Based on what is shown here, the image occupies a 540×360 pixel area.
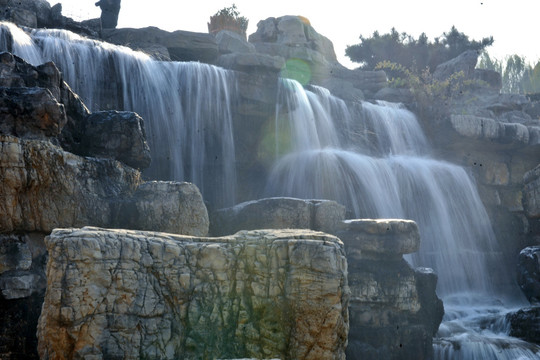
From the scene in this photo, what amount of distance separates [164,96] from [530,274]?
31.8ft

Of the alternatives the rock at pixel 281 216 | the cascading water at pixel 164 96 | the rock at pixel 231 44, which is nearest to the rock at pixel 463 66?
the rock at pixel 231 44

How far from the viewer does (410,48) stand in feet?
108

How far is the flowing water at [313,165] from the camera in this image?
12.5 m

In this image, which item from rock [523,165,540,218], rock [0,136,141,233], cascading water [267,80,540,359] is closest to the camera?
rock [0,136,141,233]

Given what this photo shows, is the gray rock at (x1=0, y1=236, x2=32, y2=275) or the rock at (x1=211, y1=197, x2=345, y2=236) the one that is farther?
the rock at (x1=211, y1=197, x2=345, y2=236)

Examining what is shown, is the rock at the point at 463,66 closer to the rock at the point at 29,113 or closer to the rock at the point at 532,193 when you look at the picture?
the rock at the point at 532,193

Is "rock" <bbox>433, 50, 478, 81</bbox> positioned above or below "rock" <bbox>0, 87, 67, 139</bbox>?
above

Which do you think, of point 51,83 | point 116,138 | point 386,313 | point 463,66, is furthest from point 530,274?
point 463,66

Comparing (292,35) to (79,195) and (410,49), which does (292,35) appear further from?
(79,195)

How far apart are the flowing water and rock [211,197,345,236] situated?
2.98m

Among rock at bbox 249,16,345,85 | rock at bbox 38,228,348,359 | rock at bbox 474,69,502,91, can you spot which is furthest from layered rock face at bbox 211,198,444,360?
rock at bbox 474,69,502,91

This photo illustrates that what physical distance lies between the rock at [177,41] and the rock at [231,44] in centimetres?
367

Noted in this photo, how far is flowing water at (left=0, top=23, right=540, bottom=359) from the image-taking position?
40.9 ft

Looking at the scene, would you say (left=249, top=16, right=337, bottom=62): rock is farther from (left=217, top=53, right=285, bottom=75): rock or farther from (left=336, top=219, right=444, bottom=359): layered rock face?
(left=336, top=219, right=444, bottom=359): layered rock face
